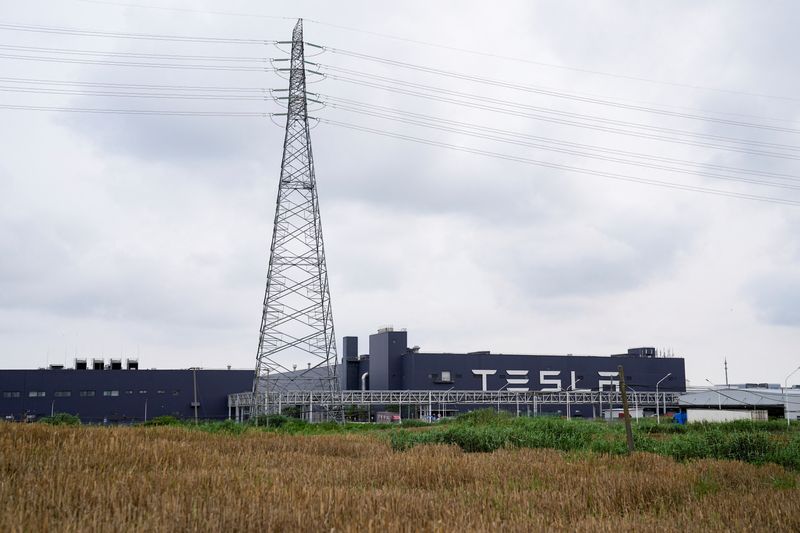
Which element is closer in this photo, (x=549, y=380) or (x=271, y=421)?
(x=271, y=421)

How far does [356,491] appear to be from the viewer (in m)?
13.1

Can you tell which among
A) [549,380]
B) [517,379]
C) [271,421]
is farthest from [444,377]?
[271,421]

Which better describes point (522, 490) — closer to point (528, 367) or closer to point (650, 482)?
point (650, 482)

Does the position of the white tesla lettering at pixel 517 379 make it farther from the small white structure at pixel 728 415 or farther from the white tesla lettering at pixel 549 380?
the small white structure at pixel 728 415

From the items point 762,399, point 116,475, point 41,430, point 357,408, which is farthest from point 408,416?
point 116,475

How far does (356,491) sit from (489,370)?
7066cm

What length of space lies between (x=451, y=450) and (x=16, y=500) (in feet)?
46.5

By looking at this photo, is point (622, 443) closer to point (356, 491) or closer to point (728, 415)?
point (356, 491)

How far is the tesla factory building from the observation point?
265 ft

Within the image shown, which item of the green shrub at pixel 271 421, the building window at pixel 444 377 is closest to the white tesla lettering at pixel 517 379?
the building window at pixel 444 377

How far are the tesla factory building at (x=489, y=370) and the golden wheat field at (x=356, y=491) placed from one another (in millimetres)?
60353

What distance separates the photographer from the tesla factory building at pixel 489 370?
3182 inches

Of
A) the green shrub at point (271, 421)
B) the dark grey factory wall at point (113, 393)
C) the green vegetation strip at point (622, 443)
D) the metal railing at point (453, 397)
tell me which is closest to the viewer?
the green vegetation strip at point (622, 443)

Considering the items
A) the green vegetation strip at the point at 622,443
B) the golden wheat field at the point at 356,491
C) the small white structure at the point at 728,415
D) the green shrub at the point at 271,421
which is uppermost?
the golden wheat field at the point at 356,491
